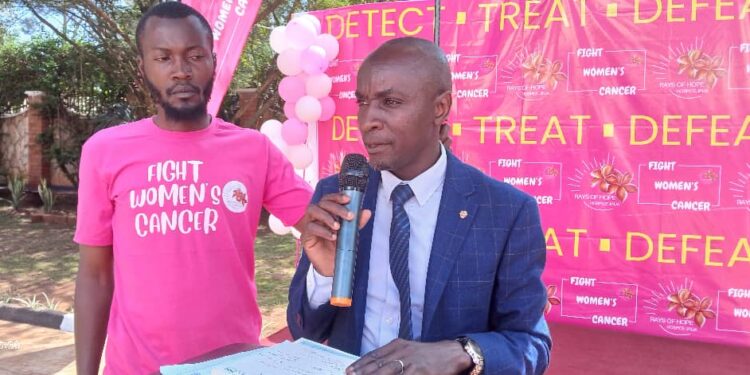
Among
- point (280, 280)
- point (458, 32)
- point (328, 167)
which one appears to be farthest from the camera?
point (280, 280)

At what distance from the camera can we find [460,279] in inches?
56.0

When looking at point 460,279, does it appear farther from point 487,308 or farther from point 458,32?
point 458,32

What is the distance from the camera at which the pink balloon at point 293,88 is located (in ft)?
17.9

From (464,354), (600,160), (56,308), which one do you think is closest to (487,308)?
(464,354)

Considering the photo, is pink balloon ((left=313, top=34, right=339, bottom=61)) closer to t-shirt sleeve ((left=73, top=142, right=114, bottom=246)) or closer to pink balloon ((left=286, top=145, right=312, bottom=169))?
pink balloon ((left=286, top=145, right=312, bottom=169))

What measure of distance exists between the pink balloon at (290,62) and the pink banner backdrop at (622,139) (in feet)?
2.84

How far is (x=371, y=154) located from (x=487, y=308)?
0.44m

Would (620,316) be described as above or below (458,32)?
below

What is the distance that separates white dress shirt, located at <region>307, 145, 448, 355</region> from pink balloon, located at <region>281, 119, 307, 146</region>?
3.92 meters

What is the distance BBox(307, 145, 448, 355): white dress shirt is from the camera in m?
1.48

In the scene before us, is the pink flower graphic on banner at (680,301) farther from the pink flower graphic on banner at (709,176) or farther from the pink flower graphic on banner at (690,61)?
the pink flower graphic on banner at (690,61)

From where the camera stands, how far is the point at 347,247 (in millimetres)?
1285

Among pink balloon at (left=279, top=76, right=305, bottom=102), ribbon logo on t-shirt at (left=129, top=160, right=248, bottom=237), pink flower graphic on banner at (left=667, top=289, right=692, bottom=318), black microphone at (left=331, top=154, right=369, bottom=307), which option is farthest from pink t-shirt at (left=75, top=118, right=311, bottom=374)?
pink flower graphic on banner at (left=667, top=289, right=692, bottom=318)

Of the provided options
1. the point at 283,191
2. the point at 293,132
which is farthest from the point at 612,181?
the point at 283,191
